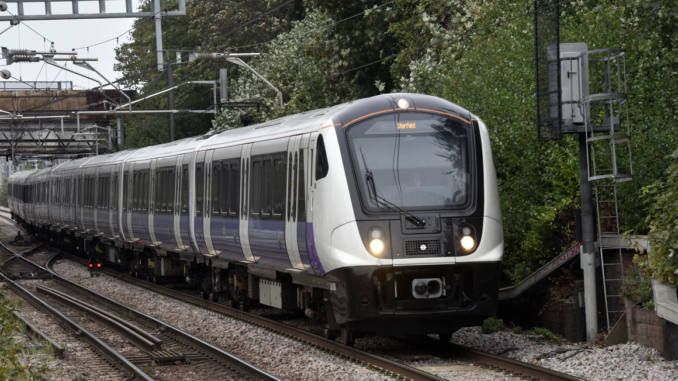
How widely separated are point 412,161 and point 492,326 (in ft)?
11.3

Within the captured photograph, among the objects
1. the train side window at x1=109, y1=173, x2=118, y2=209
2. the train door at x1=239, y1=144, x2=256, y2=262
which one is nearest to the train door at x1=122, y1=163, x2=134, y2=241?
the train side window at x1=109, y1=173, x2=118, y2=209

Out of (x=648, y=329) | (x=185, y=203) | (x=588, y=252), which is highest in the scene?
(x=185, y=203)

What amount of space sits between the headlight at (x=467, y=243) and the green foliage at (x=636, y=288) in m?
1.95

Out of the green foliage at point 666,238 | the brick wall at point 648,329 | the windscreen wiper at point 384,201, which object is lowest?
the brick wall at point 648,329

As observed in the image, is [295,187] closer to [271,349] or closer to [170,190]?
[271,349]

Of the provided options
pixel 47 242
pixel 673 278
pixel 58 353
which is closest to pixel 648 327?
pixel 673 278

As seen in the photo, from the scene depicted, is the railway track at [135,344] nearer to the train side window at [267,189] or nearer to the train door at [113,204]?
the train side window at [267,189]

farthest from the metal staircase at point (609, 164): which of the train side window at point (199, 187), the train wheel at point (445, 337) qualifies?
the train side window at point (199, 187)

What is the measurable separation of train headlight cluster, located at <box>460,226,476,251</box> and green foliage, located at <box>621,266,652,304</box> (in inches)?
76.4

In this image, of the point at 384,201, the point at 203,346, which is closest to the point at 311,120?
the point at 384,201

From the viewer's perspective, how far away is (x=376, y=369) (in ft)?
35.0

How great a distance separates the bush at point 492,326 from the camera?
13.4 metres

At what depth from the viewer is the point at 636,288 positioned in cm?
1116

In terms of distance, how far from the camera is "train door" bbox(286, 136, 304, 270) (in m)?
12.7
